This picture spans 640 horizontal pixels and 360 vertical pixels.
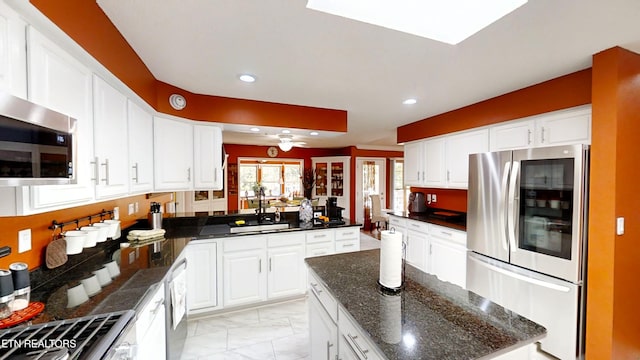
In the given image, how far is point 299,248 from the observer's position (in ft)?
10.1

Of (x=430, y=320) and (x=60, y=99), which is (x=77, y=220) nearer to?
(x=60, y=99)

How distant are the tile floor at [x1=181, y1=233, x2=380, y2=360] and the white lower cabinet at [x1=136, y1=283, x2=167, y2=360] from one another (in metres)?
0.66

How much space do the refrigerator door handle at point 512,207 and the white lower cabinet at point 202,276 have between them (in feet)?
9.50

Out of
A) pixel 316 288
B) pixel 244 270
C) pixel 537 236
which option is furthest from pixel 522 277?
pixel 244 270

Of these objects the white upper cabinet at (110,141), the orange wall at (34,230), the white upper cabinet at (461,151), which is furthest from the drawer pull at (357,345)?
the white upper cabinet at (461,151)

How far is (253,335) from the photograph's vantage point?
2463 mm

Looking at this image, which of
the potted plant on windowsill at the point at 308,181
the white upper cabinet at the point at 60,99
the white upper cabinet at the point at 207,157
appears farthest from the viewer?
the potted plant on windowsill at the point at 308,181

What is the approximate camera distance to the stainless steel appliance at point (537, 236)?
6.40 ft

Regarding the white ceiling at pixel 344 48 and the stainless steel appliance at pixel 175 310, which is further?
the stainless steel appliance at pixel 175 310

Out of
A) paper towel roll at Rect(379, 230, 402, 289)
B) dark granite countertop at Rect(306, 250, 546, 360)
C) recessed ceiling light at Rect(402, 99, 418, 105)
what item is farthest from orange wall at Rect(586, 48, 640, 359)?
paper towel roll at Rect(379, 230, 402, 289)

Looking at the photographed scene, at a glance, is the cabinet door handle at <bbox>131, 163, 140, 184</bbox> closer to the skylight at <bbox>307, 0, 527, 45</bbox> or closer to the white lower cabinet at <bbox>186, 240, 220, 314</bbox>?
the white lower cabinet at <bbox>186, 240, 220, 314</bbox>

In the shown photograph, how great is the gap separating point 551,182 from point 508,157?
390 mm

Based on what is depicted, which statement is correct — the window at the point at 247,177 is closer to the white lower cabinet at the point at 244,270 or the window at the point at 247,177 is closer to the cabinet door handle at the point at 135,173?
the white lower cabinet at the point at 244,270

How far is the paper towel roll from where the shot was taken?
1386mm
